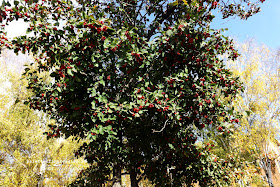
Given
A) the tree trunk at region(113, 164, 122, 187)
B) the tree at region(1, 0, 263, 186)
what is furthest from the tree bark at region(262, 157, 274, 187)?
the tree trunk at region(113, 164, 122, 187)

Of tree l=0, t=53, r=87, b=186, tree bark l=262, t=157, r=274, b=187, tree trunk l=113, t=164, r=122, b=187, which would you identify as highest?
tree l=0, t=53, r=87, b=186

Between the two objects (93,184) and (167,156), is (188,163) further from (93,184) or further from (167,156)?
(93,184)

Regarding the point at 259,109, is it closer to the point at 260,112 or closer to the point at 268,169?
the point at 260,112

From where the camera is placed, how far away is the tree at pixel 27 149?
9414 mm

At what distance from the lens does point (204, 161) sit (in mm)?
4457

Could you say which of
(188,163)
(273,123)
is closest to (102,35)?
(188,163)

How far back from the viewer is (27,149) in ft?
34.4

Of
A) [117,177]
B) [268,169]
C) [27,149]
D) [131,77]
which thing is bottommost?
[268,169]

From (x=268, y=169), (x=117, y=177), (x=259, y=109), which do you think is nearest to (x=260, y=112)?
(x=259, y=109)

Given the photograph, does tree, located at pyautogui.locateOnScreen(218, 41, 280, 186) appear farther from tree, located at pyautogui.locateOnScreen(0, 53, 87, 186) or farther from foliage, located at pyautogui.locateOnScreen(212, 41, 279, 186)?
tree, located at pyautogui.locateOnScreen(0, 53, 87, 186)

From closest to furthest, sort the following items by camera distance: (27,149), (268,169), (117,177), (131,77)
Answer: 1. (131,77)
2. (117,177)
3. (268,169)
4. (27,149)

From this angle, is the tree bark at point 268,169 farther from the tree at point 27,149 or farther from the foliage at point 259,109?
the tree at point 27,149

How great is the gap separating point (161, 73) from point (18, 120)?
9923 mm

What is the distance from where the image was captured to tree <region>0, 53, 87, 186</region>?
30.9 feet
